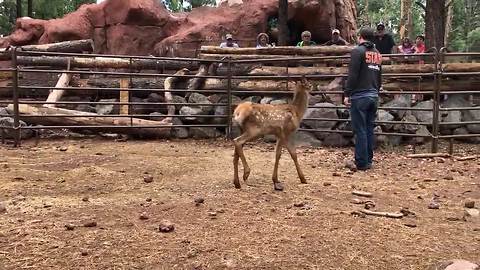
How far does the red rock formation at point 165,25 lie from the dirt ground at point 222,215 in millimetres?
10698

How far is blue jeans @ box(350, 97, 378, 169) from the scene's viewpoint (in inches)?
299

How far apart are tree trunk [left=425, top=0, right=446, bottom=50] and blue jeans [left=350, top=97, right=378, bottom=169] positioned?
5008 mm

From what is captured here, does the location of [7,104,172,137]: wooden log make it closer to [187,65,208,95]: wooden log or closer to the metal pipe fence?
the metal pipe fence

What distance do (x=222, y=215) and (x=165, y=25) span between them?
603 inches

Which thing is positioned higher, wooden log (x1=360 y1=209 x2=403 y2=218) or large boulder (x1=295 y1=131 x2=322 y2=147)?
large boulder (x1=295 y1=131 x2=322 y2=147)

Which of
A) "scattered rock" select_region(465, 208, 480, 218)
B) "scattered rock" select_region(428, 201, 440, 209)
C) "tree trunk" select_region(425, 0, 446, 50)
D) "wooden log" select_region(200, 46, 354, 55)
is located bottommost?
"scattered rock" select_region(465, 208, 480, 218)

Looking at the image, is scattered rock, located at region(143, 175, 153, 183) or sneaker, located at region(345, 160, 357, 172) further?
sneaker, located at region(345, 160, 357, 172)

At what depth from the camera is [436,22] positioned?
1193 centimetres

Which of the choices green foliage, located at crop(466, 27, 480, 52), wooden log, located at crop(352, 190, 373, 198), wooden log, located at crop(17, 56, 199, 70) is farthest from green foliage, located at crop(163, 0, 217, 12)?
wooden log, located at crop(352, 190, 373, 198)

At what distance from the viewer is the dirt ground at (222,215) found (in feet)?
12.8

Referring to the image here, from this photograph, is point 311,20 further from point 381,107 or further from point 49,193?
point 49,193

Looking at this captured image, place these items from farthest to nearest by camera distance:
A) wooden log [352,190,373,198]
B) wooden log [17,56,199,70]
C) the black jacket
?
1. wooden log [17,56,199,70]
2. the black jacket
3. wooden log [352,190,373,198]

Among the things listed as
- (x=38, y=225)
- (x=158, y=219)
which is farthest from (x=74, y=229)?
(x=158, y=219)

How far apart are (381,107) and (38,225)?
681 centimetres
